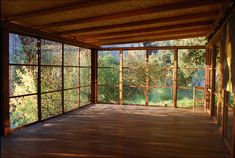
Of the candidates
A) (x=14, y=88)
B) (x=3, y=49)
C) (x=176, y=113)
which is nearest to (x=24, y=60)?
(x=14, y=88)

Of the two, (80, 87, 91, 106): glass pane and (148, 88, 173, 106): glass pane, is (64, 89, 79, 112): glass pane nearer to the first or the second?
(80, 87, 91, 106): glass pane

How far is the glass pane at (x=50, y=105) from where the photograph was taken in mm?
8414

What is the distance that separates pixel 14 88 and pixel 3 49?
3292 millimetres

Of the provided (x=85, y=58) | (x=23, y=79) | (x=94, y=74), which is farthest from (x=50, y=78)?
(x=85, y=58)

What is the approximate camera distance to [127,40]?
25.6ft

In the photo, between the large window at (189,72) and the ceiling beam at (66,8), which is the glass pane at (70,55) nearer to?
the large window at (189,72)

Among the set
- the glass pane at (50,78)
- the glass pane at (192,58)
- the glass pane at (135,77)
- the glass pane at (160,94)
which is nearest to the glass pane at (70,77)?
the glass pane at (50,78)

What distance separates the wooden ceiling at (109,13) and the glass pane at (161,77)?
505 cm

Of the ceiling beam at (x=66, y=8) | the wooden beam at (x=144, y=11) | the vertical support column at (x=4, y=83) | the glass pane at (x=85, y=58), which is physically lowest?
the vertical support column at (x=4, y=83)

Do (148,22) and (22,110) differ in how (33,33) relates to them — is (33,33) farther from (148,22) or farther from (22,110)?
(22,110)

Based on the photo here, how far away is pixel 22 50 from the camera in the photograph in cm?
748

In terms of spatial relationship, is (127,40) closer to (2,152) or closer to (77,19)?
(77,19)

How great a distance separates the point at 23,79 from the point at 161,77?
6.77 meters

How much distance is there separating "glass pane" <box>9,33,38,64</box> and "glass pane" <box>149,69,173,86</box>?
623cm
